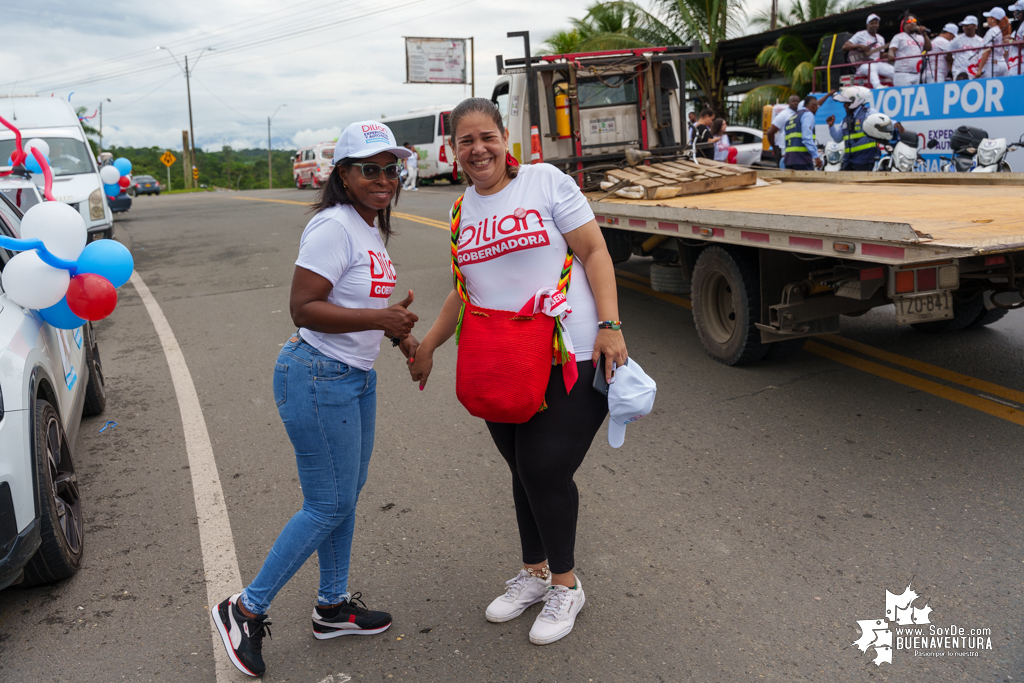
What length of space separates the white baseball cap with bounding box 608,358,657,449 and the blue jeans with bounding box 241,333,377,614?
2.89 feet

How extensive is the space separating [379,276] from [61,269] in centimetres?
181

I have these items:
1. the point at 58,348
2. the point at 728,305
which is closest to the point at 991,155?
the point at 728,305

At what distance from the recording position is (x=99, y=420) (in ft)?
18.8

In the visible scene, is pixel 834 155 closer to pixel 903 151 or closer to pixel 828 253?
pixel 903 151

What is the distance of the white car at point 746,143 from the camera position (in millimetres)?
19375

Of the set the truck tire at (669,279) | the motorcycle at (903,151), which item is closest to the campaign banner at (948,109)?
the motorcycle at (903,151)

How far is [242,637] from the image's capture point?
285cm

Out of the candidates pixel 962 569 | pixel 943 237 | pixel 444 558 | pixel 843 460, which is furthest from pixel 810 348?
pixel 444 558

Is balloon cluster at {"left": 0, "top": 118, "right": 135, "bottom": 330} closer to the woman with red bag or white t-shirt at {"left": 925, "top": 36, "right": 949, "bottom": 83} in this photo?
the woman with red bag

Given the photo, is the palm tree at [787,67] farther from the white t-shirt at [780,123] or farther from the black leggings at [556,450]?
the black leggings at [556,450]

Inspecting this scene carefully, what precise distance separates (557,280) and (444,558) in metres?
1.53

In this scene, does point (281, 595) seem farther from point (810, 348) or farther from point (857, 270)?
point (810, 348)

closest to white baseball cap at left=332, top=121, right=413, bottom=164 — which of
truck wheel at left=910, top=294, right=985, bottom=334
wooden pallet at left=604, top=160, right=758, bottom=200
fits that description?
wooden pallet at left=604, top=160, right=758, bottom=200

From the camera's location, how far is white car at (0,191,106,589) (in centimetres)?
305
